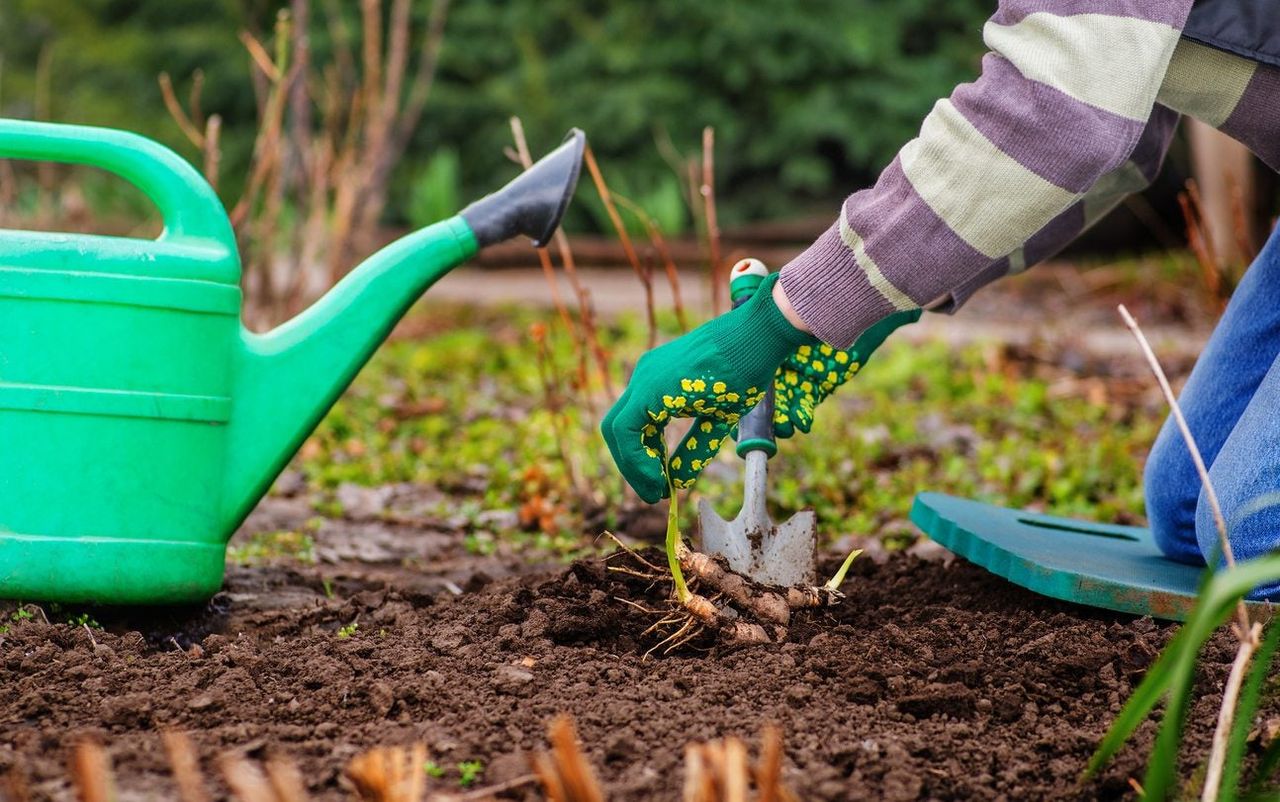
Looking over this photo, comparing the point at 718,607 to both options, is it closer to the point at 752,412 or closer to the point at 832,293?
the point at 752,412

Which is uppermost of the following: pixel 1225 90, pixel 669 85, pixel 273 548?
pixel 669 85

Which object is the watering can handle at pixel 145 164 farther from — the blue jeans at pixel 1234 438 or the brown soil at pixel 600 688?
the blue jeans at pixel 1234 438

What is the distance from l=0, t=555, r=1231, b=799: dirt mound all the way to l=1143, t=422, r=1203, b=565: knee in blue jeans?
33 cm

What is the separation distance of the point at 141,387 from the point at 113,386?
0.03 meters

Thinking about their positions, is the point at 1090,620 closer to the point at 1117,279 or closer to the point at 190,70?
the point at 1117,279

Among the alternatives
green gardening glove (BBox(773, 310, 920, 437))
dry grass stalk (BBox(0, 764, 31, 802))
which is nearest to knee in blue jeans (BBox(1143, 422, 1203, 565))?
green gardening glove (BBox(773, 310, 920, 437))

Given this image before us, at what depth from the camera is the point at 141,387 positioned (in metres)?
1.62

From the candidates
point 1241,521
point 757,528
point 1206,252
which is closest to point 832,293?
point 757,528

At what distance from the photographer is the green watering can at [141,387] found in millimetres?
1586

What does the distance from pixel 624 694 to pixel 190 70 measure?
366 inches

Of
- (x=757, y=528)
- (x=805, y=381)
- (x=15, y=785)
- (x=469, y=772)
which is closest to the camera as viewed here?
(x=15, y=785)

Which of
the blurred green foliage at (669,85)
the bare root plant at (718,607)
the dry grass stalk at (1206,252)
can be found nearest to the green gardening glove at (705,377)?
the bare root plant at (718,607)

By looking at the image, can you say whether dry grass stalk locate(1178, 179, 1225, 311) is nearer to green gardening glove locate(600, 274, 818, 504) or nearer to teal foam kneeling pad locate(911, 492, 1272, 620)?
teal foam kneeling pad locate(911, 492, 1272, 620)

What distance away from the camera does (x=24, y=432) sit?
1.59 m
